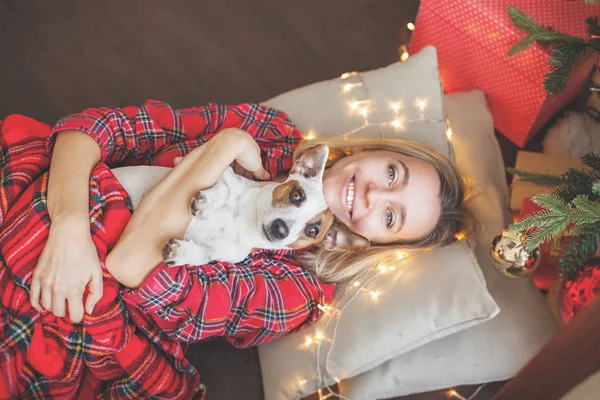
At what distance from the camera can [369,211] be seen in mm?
1698

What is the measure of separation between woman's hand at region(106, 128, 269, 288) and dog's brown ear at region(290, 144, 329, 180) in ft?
0.57

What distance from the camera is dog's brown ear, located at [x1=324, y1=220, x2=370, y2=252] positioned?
1738 mm

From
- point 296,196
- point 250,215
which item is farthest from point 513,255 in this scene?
point 250,215

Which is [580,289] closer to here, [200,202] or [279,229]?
[279,229]

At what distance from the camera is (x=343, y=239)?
1.75 m

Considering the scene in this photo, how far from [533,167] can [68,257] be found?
1.98m

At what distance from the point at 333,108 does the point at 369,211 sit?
0.74 meters

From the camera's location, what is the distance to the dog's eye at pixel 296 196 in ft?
5.08

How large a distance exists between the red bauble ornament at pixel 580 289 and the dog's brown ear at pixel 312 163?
97 cm

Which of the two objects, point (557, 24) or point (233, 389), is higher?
point (557, 24)

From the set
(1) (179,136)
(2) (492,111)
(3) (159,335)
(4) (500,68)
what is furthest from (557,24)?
(3) (159,335)

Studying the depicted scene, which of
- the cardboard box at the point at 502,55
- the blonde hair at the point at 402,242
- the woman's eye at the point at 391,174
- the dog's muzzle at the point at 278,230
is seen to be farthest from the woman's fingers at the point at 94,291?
the cardboard box at the point at 502,55

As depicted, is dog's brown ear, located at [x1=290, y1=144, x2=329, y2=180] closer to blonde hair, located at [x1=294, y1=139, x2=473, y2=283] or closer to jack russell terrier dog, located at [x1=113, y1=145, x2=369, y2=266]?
jack russell terrier dog, located at [x1=113, y1=145, x2=369, y2=266]

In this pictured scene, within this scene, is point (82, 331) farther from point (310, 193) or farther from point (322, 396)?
point (322, 396)
